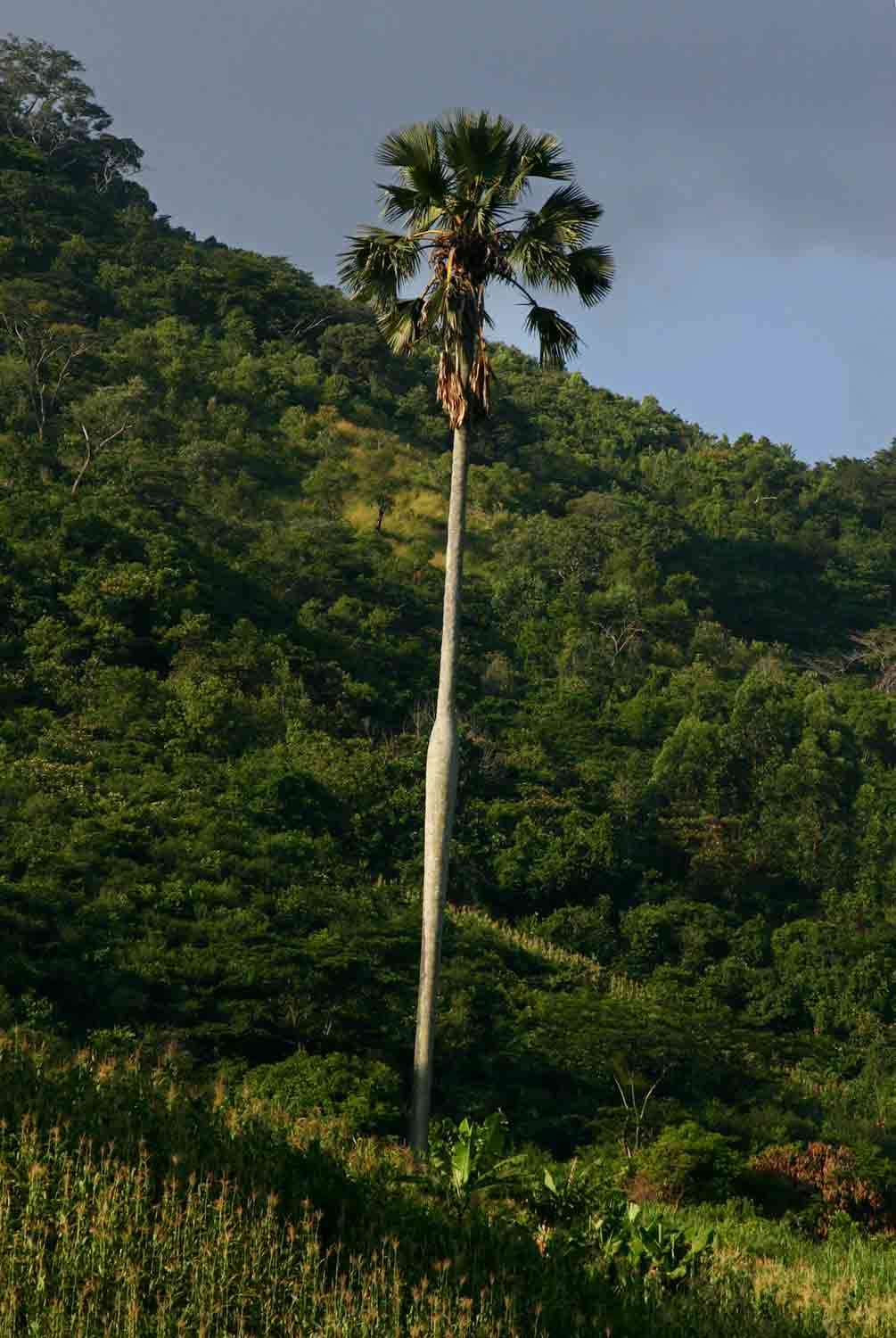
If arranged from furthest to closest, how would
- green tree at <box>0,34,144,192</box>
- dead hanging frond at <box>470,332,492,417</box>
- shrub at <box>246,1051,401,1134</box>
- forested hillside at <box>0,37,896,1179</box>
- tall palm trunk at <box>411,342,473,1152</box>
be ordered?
green tree at <box>0,34,144,192</box> < forested hillside at <box>0,37,896,1179</box> < shrub at <box>246,1051,401,1134</box> < dead hanging frond at <box>470,332,492,417</box> < tall palm trunk at <box>411,342,473,1152</box>

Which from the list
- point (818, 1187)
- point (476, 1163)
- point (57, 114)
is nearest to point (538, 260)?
point (476, 1163)

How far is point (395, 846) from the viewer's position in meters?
→ 40.5

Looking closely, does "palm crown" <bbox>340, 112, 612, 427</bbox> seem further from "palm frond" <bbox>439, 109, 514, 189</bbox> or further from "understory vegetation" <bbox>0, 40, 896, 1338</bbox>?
"understory vegetation" <bbox>0, 40, 896, 1338</bbox>

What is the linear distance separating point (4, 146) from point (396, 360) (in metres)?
35.4

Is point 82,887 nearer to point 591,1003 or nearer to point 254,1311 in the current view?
point 591,1003

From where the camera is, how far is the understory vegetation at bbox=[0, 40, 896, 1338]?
1003cm

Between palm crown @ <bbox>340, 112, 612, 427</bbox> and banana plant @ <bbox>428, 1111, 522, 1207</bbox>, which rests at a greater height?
palm crown @ <bbox>340, 112, 612, 427</bbox>

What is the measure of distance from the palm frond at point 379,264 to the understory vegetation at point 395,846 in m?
9.43

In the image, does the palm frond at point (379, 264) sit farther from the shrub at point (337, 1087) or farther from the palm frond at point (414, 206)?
the shrub at point (337, 1087)

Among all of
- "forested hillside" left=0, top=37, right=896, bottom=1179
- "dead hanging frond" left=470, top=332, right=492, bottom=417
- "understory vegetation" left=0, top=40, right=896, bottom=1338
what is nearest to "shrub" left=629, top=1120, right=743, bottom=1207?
"understory vegetation" left=0, top=40, right=896, bottom=1338

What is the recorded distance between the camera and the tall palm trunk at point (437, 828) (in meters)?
15.9

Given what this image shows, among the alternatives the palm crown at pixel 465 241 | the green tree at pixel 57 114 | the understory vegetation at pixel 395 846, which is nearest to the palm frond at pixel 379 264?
the palm crown at pixel 465 241

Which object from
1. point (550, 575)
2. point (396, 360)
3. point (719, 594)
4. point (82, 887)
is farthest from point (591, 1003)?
point (396, 360)

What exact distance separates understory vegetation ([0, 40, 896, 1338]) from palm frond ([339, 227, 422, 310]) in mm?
9427
